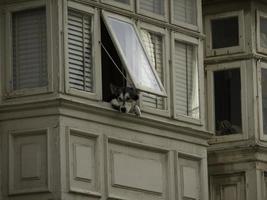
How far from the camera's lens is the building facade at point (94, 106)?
80.1ft

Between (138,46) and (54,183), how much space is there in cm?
321

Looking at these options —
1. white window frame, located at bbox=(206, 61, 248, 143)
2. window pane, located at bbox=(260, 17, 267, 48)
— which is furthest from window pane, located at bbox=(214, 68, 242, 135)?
window pane, located at bbox=(260, 17, 267, 48)

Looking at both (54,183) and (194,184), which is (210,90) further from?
(54,183)

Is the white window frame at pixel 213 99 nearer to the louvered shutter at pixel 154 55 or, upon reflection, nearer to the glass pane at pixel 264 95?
the glass pane at pixel 264 95

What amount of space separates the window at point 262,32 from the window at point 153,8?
306 centimetres

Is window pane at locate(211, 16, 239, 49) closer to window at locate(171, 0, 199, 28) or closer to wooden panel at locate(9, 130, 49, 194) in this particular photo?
window at locate(171, 0, 199, 28)

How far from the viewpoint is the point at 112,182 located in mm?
25172

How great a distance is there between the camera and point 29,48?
2505 centimetres

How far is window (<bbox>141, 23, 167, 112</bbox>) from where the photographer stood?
26.5 metres

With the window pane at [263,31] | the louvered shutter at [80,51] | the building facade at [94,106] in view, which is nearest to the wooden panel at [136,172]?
the building facade at [94,106]

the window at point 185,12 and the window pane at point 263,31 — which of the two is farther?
the window pane at point 263,31

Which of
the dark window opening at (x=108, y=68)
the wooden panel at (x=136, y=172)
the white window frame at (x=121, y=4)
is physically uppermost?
the white window frame at (x=121, y=4)

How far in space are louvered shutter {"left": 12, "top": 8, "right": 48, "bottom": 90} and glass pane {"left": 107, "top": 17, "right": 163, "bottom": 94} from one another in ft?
4.44

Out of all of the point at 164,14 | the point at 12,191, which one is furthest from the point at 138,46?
the point at 12,191
